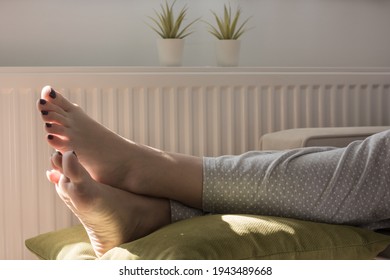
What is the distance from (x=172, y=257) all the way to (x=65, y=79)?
92 cm

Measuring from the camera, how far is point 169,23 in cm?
217

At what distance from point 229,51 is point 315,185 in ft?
2.91

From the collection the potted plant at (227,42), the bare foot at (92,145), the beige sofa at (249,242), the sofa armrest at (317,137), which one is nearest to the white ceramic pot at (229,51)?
the potted plant at (227,42)

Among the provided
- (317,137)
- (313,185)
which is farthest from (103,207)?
(317,137)

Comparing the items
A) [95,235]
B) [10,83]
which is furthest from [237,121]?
[95,235]

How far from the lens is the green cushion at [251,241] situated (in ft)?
3.93

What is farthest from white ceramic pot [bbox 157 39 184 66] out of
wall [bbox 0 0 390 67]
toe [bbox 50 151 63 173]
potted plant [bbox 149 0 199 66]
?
toe [bbox 50 151 63 173]

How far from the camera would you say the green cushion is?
3.93ft

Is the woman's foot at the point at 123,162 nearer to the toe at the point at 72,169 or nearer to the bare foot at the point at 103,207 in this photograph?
the bare foot at the point at 103,207

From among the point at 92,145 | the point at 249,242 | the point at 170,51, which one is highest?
the point at 170,51

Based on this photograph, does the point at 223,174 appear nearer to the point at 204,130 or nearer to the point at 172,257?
the point at 172,257

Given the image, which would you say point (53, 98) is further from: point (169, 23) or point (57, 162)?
point (169, 23)

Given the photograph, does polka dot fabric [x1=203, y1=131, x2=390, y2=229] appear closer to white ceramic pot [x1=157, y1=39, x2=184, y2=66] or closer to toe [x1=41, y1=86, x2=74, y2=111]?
toe [x1=41, y1=86, x2=74, y2=111]

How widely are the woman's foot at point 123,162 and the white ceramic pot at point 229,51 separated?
77cm
